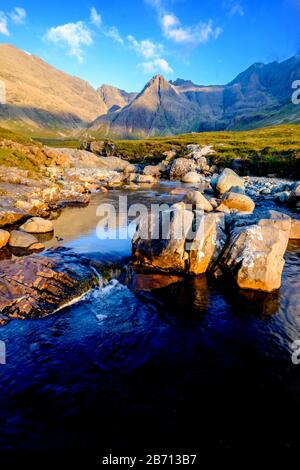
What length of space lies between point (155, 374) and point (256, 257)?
282 inches

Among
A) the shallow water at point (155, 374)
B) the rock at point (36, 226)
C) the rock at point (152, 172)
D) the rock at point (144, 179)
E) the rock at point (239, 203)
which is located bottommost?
the shallow water at point (155, 374)

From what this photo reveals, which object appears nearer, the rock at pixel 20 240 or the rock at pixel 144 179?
the rock at pixel 20 240

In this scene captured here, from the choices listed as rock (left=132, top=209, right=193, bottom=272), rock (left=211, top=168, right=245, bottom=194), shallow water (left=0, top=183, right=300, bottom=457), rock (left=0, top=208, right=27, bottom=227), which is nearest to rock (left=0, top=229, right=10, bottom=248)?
rock (left=0, top=208, right=27, bottom=227)

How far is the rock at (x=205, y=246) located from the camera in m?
14.9

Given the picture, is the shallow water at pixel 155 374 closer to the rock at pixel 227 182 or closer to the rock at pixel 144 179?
the rock at pixel 227 182

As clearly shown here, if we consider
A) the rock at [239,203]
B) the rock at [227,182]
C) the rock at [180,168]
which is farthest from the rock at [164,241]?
the rock at [180,168]

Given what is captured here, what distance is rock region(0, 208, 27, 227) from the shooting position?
73.9ft

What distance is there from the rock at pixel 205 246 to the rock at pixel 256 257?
2.07ft

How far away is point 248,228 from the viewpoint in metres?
14.4

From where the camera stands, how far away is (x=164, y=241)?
15.5 metres

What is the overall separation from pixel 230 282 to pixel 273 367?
552cm

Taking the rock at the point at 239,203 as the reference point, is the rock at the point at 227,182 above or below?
above

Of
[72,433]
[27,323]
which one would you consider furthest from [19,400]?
[27,323]
